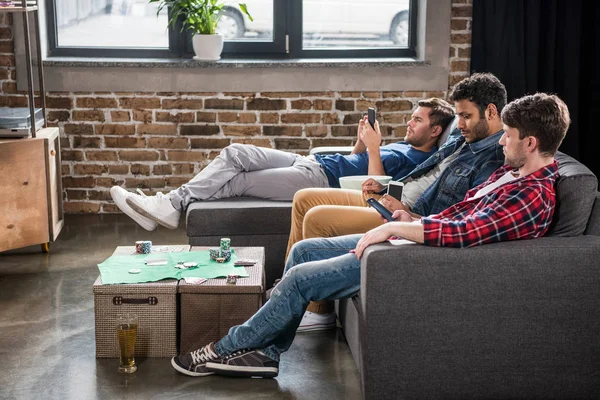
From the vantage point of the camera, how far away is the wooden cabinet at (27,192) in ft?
14.6

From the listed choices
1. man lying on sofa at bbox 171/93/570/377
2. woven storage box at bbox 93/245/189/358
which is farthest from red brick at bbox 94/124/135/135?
man lying on sofa at bbox 171/93/570/377

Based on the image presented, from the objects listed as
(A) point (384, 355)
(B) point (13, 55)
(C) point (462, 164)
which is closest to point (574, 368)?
(A) point (384, 355)

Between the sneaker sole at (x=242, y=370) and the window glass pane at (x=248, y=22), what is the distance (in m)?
3.20

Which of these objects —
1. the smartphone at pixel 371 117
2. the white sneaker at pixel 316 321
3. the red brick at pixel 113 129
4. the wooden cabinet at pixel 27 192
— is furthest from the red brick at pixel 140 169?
the white sneaker at pixel 316 321

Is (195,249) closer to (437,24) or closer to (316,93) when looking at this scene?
(316,93)

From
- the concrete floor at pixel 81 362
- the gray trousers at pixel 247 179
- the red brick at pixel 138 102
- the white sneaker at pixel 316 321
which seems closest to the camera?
the concrete floor at pixel 81 362

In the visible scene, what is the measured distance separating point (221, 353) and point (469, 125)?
1.31 meters

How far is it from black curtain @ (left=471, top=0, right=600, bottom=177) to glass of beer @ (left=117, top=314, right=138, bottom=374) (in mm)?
3322

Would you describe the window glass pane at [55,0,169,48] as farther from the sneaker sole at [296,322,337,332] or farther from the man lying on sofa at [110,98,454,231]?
the sneaker sole at [296,322,337,332]

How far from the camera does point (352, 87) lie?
5.61 m

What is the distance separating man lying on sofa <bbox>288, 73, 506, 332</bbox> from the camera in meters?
3.31

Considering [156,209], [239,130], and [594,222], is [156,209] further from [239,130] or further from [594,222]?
[594,222]

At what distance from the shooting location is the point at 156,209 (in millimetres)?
4355

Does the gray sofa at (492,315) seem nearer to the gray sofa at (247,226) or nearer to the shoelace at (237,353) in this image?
the shoelace at (237,353)
